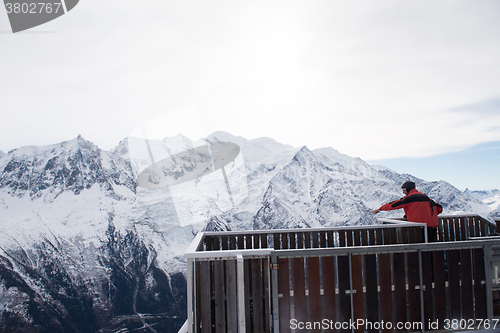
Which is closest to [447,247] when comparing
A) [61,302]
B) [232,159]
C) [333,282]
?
[333,282]

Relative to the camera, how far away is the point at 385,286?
11.7 feet

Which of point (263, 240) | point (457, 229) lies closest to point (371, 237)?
point (263, 240)

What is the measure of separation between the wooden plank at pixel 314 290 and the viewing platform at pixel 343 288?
0.01m

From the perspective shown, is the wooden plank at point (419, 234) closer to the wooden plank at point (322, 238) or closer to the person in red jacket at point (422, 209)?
the person in red jacket at point (422, 209)

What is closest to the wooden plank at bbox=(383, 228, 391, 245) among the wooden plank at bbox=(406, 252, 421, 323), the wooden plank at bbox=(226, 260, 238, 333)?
the wooden plank at bbox=(406, 252, 421, 323)

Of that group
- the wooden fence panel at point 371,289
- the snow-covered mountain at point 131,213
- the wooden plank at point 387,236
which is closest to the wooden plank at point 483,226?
the wooden plank at point 387,236

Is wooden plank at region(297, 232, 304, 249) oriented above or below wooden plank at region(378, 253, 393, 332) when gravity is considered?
below

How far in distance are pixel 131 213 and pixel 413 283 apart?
370 ft

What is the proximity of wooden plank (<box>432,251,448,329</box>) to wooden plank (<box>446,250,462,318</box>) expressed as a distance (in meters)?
0.09

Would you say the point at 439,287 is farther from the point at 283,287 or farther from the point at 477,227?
the point at 477,227

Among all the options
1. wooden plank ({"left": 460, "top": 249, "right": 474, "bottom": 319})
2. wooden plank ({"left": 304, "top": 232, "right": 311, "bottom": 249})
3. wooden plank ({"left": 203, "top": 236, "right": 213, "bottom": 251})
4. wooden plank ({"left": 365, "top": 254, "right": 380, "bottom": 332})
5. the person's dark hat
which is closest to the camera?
wooden plank ({"left": 365, "top": 254, "right": 380, "bottom": 332})

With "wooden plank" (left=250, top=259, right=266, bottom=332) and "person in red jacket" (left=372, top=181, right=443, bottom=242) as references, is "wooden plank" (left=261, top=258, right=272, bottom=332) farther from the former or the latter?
"person in red jacket" (left=372, top=181, right=443, bottom=242)

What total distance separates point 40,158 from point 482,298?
13927cm

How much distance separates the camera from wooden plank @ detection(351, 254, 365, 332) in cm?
349
